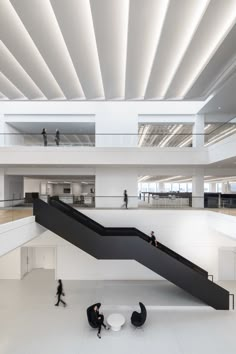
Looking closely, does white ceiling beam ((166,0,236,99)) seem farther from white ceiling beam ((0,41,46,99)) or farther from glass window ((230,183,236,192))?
glass window ((230,183,236,192))

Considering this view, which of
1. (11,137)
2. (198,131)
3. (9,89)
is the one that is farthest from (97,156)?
(198,131)

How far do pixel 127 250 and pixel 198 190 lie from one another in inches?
237

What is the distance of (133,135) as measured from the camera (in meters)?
11.4

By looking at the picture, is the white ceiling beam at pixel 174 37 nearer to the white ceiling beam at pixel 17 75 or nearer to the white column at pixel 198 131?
the white column at pixel 198 131

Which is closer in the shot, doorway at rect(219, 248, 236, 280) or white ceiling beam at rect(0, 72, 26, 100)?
white ceiling beam at rect(0, 72, 26, 100)

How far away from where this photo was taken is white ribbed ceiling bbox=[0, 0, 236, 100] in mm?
5309

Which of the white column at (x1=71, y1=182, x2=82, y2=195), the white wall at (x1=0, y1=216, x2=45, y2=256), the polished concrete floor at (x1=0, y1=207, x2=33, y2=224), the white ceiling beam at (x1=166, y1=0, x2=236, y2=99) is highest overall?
the white ceiling beam at (x1=166, y1=0, x2=236, y2=99)

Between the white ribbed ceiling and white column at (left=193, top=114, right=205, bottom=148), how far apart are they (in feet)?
7.21

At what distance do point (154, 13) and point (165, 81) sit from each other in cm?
349

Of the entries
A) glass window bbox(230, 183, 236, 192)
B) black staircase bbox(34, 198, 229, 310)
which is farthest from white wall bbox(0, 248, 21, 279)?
glass window bbox(230, 183, 236, 192)

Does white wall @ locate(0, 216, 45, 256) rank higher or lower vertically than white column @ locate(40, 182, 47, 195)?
lower

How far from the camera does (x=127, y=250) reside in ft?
26.4

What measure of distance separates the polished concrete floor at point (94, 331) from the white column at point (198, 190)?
533 cm

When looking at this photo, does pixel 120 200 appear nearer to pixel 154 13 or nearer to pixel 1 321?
pixel 1 321
